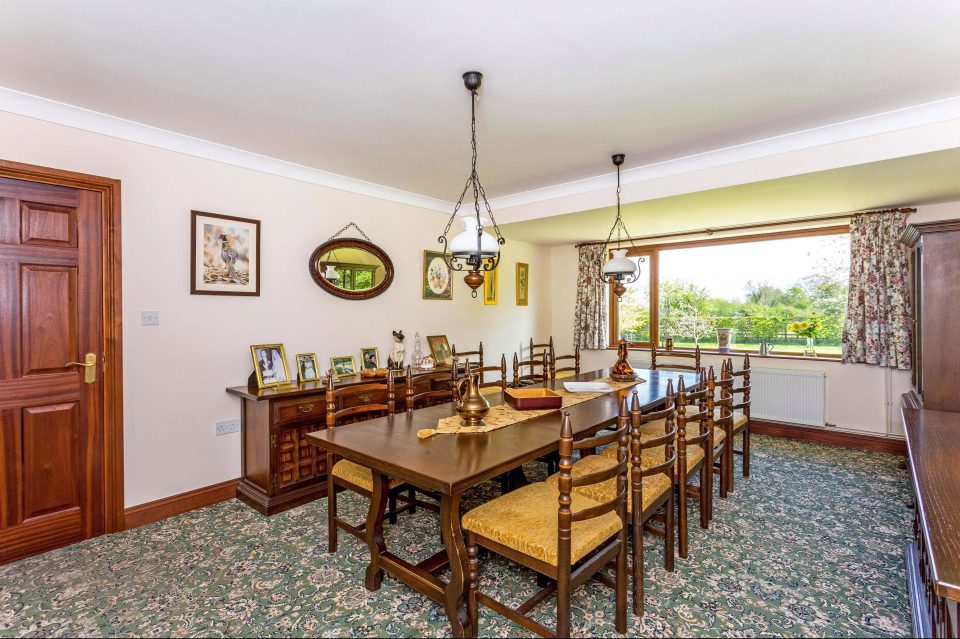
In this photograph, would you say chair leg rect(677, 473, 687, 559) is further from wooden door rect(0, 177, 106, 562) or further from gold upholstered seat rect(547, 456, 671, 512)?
wooden door rect(0, 177, 106, 562)

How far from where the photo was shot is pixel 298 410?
3.25 meters

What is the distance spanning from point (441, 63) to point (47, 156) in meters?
2.37

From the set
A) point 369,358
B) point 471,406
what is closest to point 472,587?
point 471,406

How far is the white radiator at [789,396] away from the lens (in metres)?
4.70

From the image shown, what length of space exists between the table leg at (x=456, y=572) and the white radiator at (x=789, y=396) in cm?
444

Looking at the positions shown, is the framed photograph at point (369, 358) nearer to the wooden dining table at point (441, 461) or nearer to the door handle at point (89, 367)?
the wooden dining table at point (441, 461)

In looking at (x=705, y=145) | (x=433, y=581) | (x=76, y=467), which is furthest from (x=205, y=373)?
(x=705, y=145)

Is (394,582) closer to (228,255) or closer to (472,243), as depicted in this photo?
(472,243)

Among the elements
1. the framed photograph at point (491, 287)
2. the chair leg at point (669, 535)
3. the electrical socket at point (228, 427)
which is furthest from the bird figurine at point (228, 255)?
the chair leg at point (669, 535)

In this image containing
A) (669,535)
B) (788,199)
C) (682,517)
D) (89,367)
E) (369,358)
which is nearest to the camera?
(669,535)

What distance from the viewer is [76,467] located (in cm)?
274

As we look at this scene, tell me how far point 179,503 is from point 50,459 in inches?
30.3

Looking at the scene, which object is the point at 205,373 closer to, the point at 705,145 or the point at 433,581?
the point at 433,581

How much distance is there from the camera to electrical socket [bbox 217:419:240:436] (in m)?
3.34
